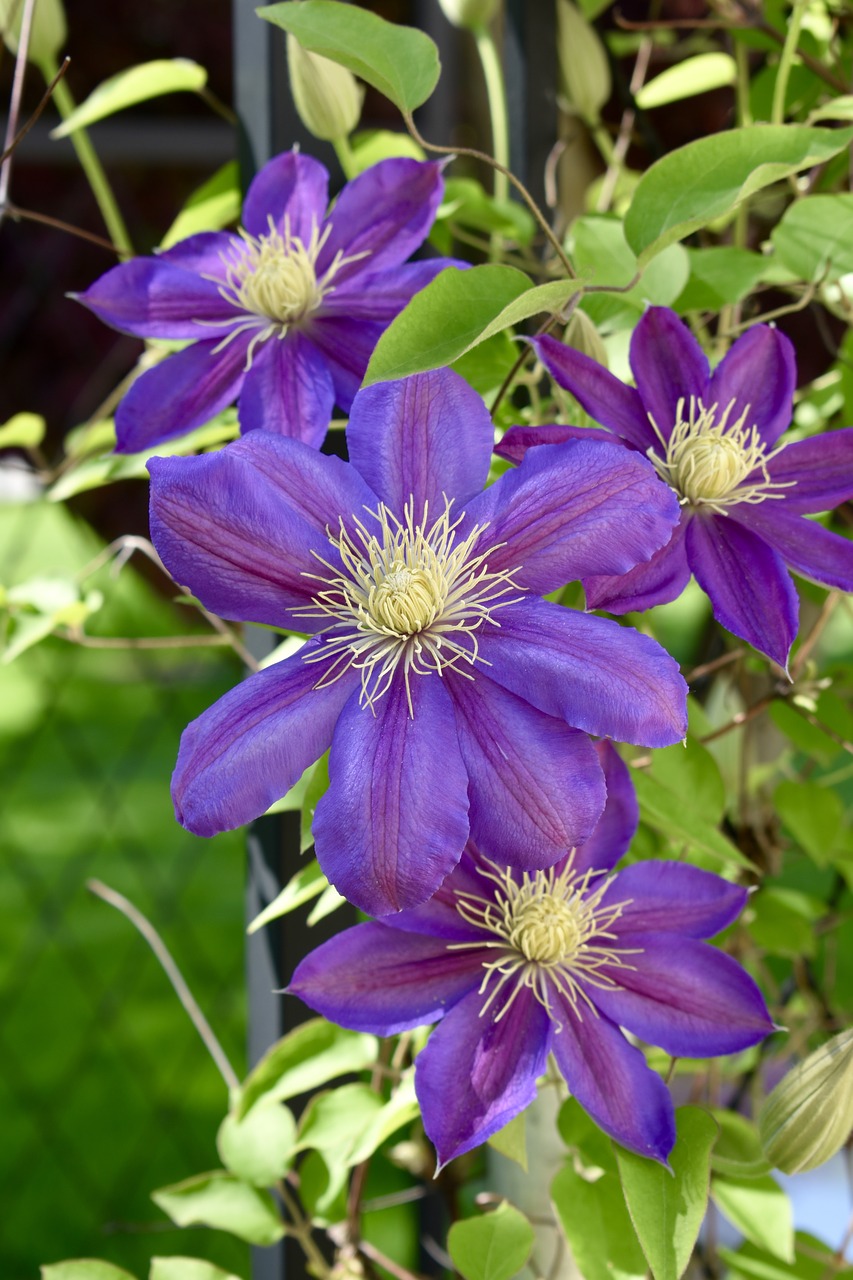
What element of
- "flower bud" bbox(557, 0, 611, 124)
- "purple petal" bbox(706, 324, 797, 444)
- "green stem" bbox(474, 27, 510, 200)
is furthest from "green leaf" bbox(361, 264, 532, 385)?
"flower bud" bbox(557, 0, 611, 124)

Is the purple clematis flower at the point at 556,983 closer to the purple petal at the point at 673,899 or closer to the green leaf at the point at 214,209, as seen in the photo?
the purple petal at the point at 673,899

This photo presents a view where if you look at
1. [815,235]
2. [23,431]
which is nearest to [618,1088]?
[815,235]

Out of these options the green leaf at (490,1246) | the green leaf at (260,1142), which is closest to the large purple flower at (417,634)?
the green leaf at (490,1246)

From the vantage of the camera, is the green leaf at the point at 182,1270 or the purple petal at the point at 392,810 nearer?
the purple petal at the point at 392,810

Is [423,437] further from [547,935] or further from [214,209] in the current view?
[214,209]

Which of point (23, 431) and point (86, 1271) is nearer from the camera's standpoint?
point (86, 1271)

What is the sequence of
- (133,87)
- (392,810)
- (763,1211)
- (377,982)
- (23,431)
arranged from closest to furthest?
(392,810) → (377,982) → (763,1211) → (133,87) → (23,431)
